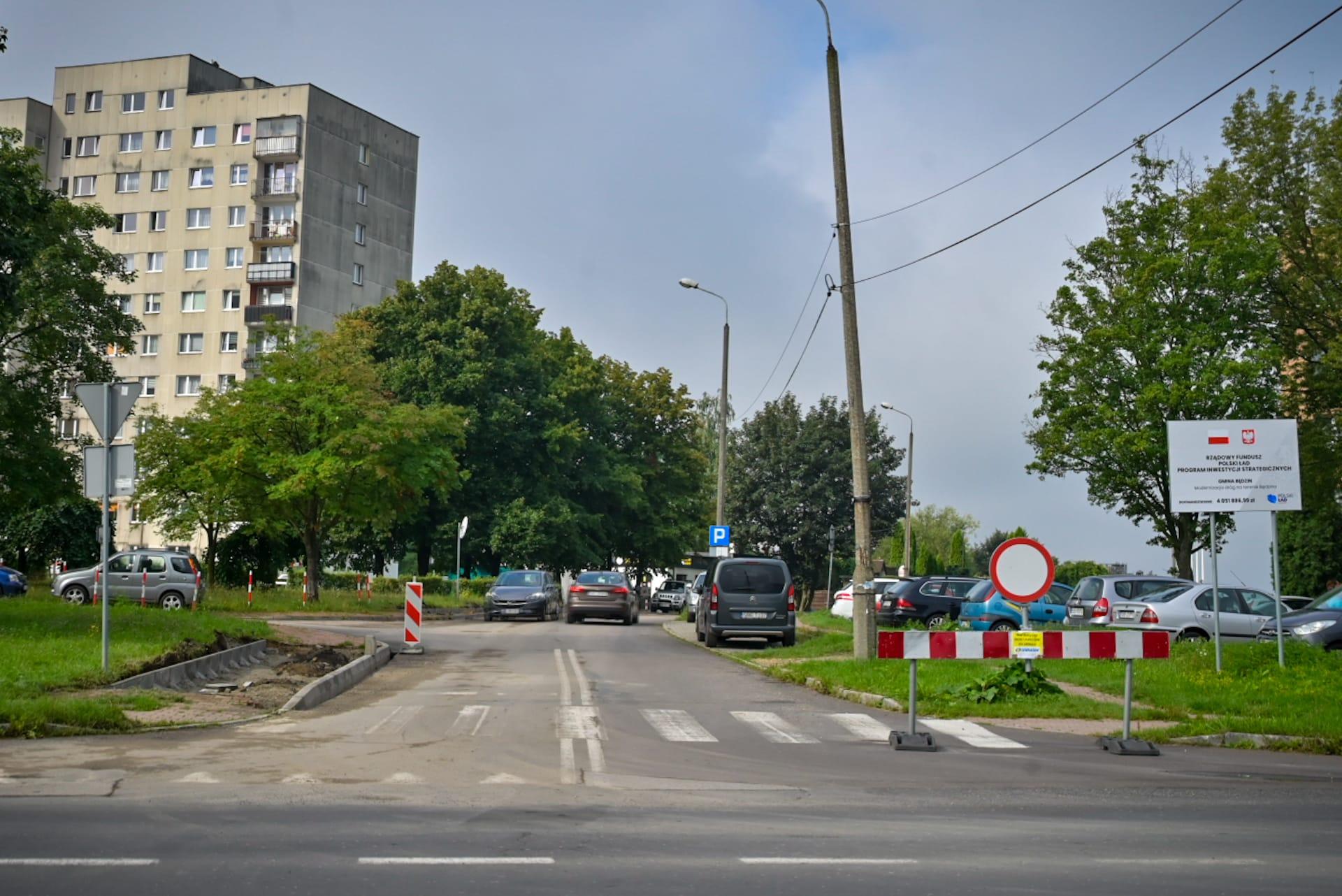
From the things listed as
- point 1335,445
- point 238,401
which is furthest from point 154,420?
point 1335,445

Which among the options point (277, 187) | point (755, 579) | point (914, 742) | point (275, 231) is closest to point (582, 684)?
point (914, 742)

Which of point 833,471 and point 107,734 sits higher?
point 833,471

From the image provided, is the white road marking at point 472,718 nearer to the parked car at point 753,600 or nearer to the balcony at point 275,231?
the parked car at point 753,600

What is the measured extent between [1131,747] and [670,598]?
56905 mm

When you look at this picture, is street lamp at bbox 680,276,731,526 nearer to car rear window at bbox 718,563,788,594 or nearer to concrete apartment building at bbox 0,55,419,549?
car rear window at bbox 718,563,788,594

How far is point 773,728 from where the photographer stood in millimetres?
13336

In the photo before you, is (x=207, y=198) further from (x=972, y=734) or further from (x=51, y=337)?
(x=972, y=734)

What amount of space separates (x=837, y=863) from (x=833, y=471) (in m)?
64.1

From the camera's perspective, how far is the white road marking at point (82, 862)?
6324 mm

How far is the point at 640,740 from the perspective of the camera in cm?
1198

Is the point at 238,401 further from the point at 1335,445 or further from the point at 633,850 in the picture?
the point at 633,850

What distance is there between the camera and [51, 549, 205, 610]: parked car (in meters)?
33.6

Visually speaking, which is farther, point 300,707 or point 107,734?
point 300,707

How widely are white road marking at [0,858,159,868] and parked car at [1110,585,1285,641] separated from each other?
20.8m
